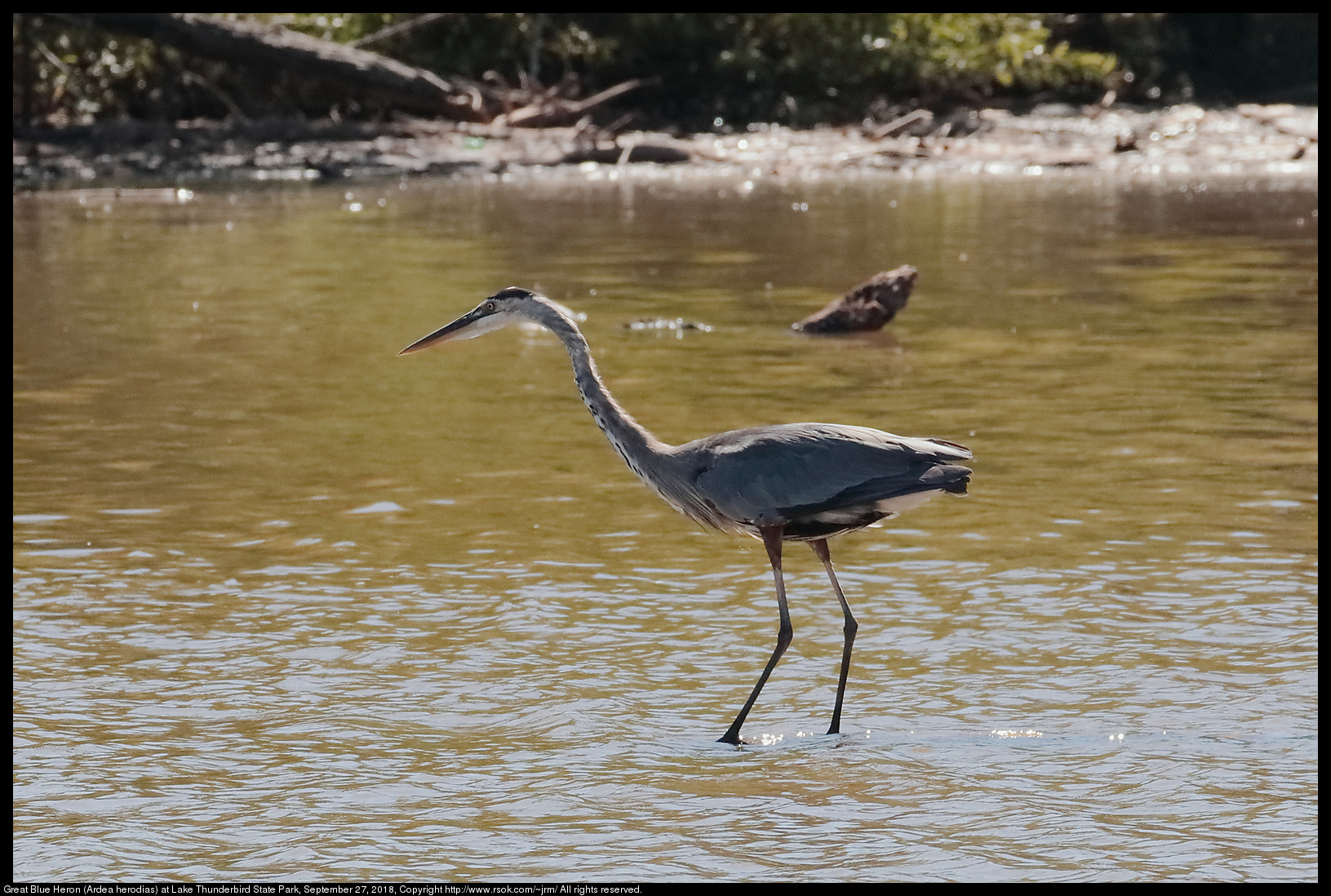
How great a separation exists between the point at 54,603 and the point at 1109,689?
13.8ft

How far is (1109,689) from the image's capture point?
255 inches

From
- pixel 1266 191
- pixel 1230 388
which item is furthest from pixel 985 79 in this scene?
pixel 1230 388

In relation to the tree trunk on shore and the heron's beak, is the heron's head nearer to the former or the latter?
the heron's beak

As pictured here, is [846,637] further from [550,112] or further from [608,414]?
[550,112]

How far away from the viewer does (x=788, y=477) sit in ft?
20.4

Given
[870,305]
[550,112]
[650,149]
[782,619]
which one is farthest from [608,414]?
[550,112]

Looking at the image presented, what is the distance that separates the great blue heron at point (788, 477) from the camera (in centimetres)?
614

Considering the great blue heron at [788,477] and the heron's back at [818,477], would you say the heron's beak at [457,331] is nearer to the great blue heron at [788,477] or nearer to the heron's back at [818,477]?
the great blue heron at [788,477]

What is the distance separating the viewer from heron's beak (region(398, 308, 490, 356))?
6879 millimetres

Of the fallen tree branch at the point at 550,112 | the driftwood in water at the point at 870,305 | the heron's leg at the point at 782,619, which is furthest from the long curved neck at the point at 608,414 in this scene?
the fallen tree branch at the point at 550,112

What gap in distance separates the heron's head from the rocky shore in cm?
2231

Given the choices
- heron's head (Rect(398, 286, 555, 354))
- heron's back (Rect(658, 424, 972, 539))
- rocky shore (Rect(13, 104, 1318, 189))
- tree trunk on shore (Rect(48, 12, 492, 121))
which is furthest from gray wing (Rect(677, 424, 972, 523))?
tree trunk on shore (Rect(48, 12, 492, 121))

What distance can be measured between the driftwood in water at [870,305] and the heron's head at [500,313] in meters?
7.85

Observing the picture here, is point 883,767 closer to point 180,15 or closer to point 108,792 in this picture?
point 108,792
